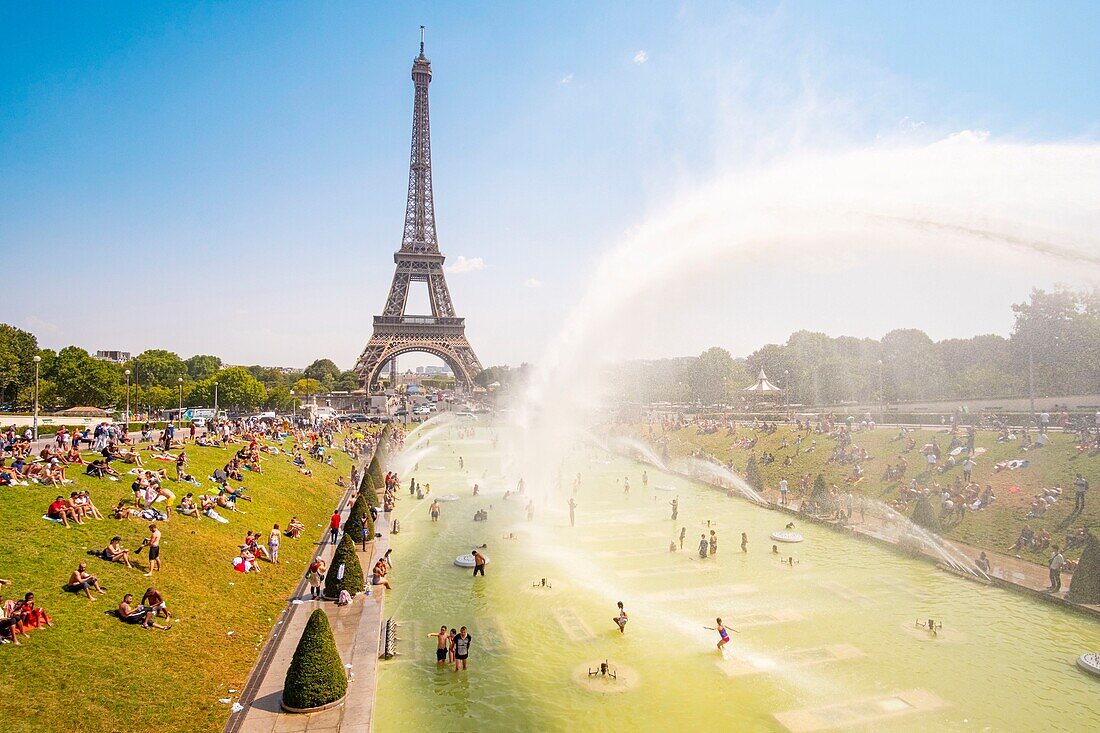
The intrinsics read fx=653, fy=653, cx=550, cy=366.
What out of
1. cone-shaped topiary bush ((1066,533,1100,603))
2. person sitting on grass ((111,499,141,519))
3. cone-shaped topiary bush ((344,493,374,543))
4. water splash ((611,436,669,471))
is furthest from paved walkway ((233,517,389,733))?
water splash ((611,436,669,471))

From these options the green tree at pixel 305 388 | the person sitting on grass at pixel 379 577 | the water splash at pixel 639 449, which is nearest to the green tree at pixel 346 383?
the green tree at pixel 305 388

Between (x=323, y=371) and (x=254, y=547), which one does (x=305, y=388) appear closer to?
(x=323, y=371)

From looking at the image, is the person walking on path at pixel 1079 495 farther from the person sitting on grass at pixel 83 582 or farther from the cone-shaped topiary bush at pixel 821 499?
the person sitting on grass at pixel 83 582

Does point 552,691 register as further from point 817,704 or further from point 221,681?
point 221,681

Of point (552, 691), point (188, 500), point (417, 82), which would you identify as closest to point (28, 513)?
point (188, 500)

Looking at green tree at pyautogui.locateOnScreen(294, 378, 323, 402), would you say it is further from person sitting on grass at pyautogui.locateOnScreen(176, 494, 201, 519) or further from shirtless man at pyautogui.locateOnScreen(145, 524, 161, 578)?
shirtless man at pyautogui.locateOnScreen(145, 524, 161, 578)

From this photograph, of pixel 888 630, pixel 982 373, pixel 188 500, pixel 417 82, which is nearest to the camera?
pixel 888 630

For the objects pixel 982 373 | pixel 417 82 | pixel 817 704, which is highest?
pixel 417 82
